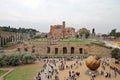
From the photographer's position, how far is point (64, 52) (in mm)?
71562

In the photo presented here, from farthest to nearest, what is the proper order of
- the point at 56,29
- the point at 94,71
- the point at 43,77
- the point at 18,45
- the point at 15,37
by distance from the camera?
1. the point at 56,29
2. the point at 15,37
3. the point at 18,45
4. the point at 94,71
5. the point at 43,77

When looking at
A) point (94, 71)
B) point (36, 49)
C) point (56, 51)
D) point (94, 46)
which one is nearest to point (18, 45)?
point (36, 49)

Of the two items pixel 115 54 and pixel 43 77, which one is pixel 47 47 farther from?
pixel 43 77

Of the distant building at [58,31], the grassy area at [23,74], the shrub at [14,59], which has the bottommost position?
the grassy area at [23,74]

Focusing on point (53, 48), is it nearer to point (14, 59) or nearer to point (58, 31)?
point (14, 59)

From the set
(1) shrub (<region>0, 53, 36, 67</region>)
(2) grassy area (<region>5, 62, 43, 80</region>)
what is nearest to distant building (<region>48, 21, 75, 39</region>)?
(1) shrub (<region>0, 53, 36, 67</region>)

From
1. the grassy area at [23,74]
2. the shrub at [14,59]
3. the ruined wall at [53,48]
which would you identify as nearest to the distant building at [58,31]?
the ruined wall at [53,48]

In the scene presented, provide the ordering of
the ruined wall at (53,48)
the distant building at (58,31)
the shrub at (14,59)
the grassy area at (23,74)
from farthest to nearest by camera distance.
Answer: the distant building at (58,31) → the ruined wall at (53,48) → the shrub at (14,59) → the grassy area at (23,74)

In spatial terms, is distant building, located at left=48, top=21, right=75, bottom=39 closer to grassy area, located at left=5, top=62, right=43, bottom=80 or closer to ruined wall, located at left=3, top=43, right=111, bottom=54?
ruined wall, located at left=3, top=43, right=111, bottom=54

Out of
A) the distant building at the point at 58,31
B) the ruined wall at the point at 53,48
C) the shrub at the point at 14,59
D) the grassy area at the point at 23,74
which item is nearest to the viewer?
the grassy area at the point at 23,74

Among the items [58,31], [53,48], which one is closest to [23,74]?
[53,48]

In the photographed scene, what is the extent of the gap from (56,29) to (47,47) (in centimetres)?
4075

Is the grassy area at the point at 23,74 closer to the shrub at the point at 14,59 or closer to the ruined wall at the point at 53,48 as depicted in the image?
the shrub at the point at 14,59

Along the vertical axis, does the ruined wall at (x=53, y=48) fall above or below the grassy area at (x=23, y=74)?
above
